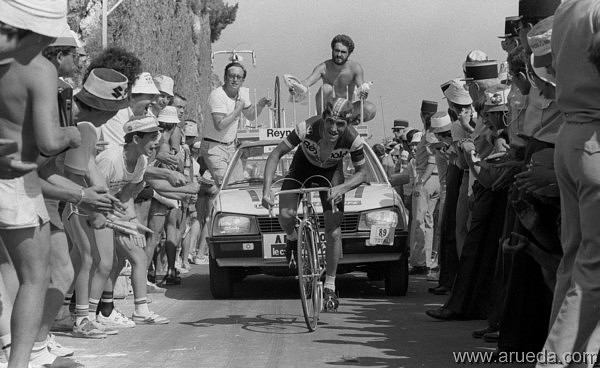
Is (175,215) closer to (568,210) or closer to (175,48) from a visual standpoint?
(568,210)

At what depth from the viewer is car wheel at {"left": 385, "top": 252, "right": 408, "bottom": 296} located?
13.1 metres

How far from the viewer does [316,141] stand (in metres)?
11.2

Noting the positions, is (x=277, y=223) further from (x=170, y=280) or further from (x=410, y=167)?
(x=410, y=167)

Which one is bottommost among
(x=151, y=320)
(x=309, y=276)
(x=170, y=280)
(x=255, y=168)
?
(x=170, y=280)

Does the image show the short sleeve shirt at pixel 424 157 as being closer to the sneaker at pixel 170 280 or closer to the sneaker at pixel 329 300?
the sneaker at pixel 170 280

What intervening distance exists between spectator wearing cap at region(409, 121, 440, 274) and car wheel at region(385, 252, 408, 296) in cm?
340

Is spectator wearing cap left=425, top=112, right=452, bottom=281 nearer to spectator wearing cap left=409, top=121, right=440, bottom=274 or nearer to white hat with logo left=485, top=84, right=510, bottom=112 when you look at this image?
spectator wearing cap left=409, top=121, right=440, bottom=274

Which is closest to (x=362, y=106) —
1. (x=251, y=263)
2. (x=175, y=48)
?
(x=251, y=263)

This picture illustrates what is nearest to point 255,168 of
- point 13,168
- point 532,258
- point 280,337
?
point 280,337

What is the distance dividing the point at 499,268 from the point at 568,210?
3.91 meters

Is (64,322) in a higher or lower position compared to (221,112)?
lower

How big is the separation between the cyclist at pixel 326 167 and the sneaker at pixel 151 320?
1293mm

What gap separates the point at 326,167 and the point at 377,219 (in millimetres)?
1649

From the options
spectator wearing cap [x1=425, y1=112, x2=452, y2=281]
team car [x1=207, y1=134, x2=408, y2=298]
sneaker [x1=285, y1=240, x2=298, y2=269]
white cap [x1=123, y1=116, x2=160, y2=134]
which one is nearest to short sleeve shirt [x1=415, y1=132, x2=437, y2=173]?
spectator wearing cap [x1=425, y1=112, x2=452, y2=281]
